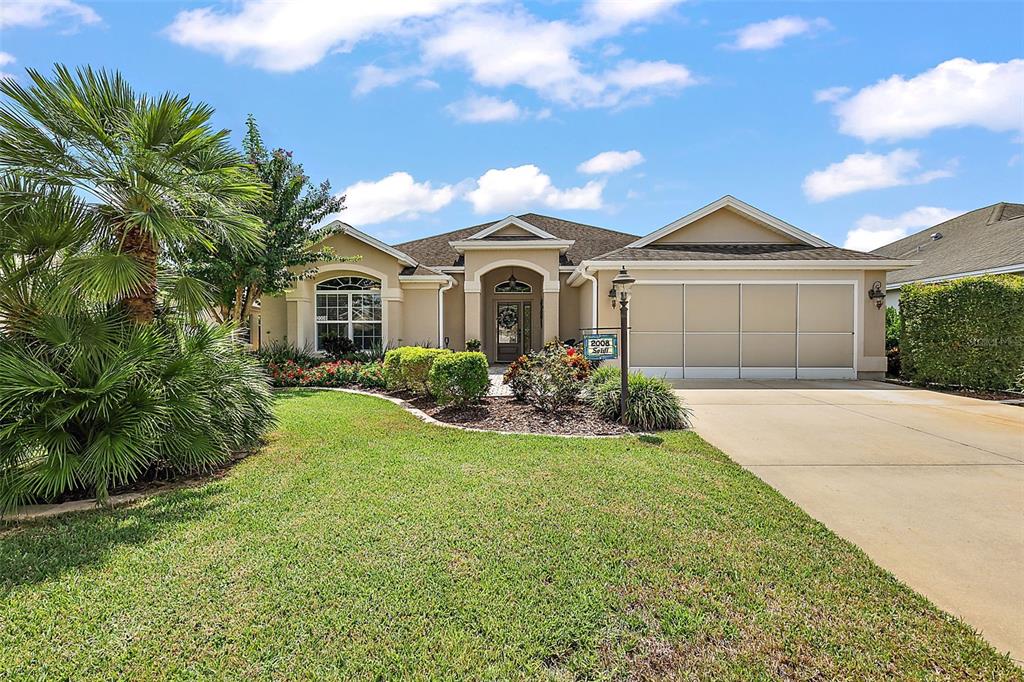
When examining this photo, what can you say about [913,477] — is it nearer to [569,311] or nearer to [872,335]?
[872,335]

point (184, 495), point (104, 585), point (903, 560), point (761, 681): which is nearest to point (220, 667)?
point (104, 585)

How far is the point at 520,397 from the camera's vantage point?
30.4 feet

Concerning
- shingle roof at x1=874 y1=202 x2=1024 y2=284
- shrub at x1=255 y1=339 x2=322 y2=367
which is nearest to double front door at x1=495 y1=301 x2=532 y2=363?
shrub at x1=255 y1=339 x2=322 y2=367

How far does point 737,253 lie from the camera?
578 inches

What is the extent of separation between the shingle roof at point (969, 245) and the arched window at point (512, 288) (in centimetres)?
1462

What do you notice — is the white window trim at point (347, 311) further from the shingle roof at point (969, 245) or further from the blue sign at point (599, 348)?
the shingle roof at point (969, 245)

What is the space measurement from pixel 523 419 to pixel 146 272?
17.6 feet

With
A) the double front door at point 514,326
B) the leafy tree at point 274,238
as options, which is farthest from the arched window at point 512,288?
the leafy tree at point 274,238

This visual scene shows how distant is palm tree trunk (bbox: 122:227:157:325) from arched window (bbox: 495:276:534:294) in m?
14.8

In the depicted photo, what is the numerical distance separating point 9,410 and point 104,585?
248cm

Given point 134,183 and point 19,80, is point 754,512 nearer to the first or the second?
point 134,183

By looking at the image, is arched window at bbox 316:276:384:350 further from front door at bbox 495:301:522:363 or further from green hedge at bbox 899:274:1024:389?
green hedge at bbox 899:274:1024:389

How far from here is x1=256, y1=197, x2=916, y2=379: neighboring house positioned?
1422 centimetres

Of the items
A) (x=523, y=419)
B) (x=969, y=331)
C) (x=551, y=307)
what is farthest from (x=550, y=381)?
(x=969, y=331)
